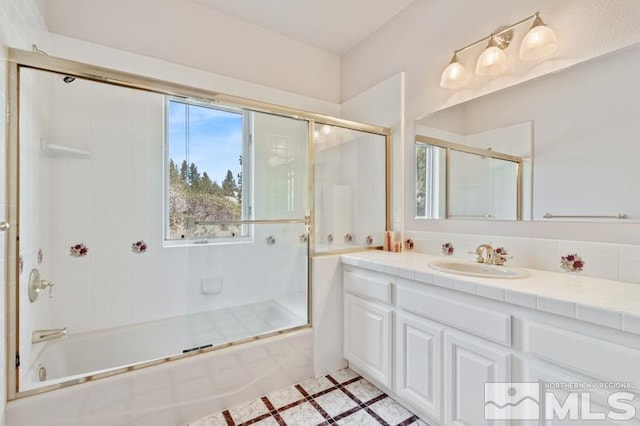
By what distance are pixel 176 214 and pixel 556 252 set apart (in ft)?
7.72

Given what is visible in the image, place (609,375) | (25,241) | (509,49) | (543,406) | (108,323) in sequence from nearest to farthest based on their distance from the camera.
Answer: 1. (609,375)
2. (543,406)
3. (25,241)
4. (509,49)
5. (108,323)

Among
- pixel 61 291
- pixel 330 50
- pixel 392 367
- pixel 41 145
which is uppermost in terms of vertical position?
pixel 330 50

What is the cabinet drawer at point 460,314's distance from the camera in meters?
1.11

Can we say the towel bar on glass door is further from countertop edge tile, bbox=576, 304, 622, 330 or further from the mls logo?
the mls logo

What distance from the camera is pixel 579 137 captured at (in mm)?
1334

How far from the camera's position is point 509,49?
5.20 feet

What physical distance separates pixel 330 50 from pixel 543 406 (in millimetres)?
2971

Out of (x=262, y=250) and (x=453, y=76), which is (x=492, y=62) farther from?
(x=262, y=250)

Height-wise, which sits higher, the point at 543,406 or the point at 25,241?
the point at 25,241

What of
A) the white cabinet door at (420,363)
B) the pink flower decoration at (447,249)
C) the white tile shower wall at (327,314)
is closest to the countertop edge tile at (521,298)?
the white cabinet door at (420,363)

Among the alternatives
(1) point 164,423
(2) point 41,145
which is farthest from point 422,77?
(1) point 164,423

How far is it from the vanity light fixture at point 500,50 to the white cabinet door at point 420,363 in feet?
4.77

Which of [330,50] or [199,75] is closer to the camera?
[199,75]

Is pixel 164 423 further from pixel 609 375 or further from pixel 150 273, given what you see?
pixel 609 375
